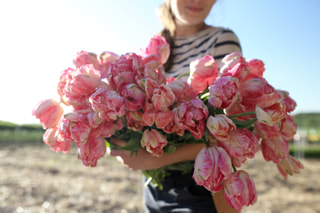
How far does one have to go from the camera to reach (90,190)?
165 inches

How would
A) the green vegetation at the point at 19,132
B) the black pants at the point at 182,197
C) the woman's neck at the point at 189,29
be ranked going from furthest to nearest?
the green vegetation at the point at 19,132 < the woman's neck at the point at 189,29 < the black pants at the point at 182,197

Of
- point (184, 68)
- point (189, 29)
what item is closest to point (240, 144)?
point (184, 68)

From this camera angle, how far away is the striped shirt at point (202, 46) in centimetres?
112

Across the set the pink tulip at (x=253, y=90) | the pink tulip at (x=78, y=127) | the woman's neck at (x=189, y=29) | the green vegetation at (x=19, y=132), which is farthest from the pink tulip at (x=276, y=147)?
the green vegetation at (x=19, y=132)

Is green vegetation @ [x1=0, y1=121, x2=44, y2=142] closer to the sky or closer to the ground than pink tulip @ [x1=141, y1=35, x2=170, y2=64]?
closer to the ground

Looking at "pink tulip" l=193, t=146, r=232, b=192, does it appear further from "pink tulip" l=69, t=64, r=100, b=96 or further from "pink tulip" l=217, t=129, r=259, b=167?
"pink tulip" l=69, t=64, r=100, b=96

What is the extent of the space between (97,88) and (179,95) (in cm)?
20

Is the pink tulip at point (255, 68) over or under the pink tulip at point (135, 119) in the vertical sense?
over

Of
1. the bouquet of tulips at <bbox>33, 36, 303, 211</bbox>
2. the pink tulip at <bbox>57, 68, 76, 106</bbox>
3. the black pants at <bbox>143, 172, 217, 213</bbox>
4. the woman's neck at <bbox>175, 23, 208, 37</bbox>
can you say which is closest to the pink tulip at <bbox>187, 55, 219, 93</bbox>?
the bouquet of tulips at <bbox>33, 36, 303, 211</bbox>

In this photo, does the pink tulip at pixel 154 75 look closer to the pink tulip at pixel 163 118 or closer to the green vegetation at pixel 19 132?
the pink tulip at pixel 163 118

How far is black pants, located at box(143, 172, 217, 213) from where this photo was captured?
3.47ft

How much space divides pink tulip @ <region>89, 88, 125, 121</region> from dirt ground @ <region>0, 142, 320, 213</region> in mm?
3137

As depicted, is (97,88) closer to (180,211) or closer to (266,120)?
(266,120)

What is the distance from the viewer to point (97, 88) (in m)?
0.70
